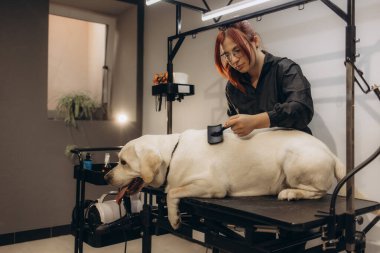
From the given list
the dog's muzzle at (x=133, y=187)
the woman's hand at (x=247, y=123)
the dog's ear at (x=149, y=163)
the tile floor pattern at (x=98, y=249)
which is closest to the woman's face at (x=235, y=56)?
the woman's hand at (x=247, y=123)

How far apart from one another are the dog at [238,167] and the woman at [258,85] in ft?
0.25

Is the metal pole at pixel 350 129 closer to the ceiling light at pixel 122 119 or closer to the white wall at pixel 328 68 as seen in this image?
the white wall at pixel 328 68

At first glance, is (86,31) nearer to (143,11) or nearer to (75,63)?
(75,63)

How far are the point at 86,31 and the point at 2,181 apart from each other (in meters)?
1.79

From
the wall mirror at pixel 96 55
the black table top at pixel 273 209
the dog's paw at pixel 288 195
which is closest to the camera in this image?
the black table top at pixel 273 209

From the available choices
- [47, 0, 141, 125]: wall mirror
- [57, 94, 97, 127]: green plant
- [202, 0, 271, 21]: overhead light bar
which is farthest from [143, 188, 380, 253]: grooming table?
[47, 0, 141, 125]: wall mirror

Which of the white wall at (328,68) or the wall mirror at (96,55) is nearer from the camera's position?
the white wall at (328,68)

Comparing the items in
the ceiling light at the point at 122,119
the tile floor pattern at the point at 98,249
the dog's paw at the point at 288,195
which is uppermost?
the ceiling light at the point at 122,119

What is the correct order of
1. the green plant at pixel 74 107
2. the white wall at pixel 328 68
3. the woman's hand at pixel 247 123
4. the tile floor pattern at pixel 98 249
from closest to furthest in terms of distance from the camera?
the woman's hand at pixel 247 123
the white wall at pixel 328 68
the tile floor pattern at pixel 98 249
the green plant at pixel 74 107

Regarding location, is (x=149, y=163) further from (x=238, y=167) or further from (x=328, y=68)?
(x=328, y=68)

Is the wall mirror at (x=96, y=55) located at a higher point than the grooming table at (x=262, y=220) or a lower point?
higher

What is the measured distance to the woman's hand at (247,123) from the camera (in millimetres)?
1566

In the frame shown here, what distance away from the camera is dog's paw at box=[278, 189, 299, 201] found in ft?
4.79

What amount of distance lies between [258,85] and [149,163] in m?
0.74
